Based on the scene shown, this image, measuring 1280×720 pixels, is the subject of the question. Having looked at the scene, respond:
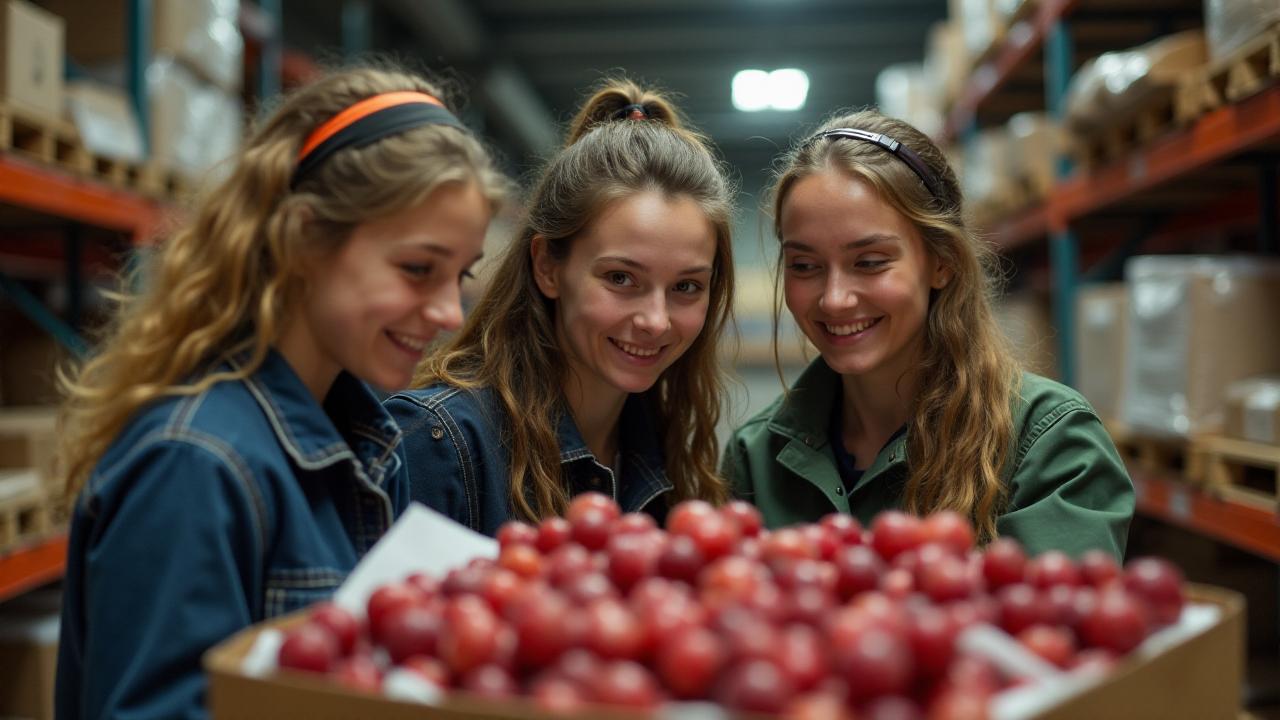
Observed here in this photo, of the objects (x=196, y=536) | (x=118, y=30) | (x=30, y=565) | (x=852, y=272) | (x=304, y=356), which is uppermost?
(x=118, y=30)

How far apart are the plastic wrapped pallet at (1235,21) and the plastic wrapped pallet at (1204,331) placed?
729 mm

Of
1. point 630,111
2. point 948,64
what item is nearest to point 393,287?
point 630,111

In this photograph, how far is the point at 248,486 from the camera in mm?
1466

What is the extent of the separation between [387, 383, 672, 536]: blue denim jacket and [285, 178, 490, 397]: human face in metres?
0.52

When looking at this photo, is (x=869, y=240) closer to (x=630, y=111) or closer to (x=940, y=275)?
(x=940, y=275)

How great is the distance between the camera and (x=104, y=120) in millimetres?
4418

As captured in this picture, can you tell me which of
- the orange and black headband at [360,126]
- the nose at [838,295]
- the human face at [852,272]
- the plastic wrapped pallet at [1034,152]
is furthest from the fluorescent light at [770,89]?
the orange and black headband at [360,126]

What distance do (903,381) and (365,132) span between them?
1509 mm

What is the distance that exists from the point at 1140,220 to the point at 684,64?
9076mm

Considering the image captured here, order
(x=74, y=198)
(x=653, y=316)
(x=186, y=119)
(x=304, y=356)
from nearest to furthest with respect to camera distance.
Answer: (x=304, y=356), (x=653, y=316), (x=74, y=198), (x=186, y=119)

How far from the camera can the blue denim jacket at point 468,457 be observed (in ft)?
7.59

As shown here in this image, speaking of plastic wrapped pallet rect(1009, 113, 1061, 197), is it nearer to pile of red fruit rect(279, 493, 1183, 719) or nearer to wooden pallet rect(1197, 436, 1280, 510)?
wooden pallet rect(1197, 436, 1280, 510)

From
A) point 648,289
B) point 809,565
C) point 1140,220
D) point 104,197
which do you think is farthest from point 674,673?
point 1140,220

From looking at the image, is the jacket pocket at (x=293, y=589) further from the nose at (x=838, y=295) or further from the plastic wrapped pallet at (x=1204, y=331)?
the plastic wrapped pallet at (x=1204, y=331)
